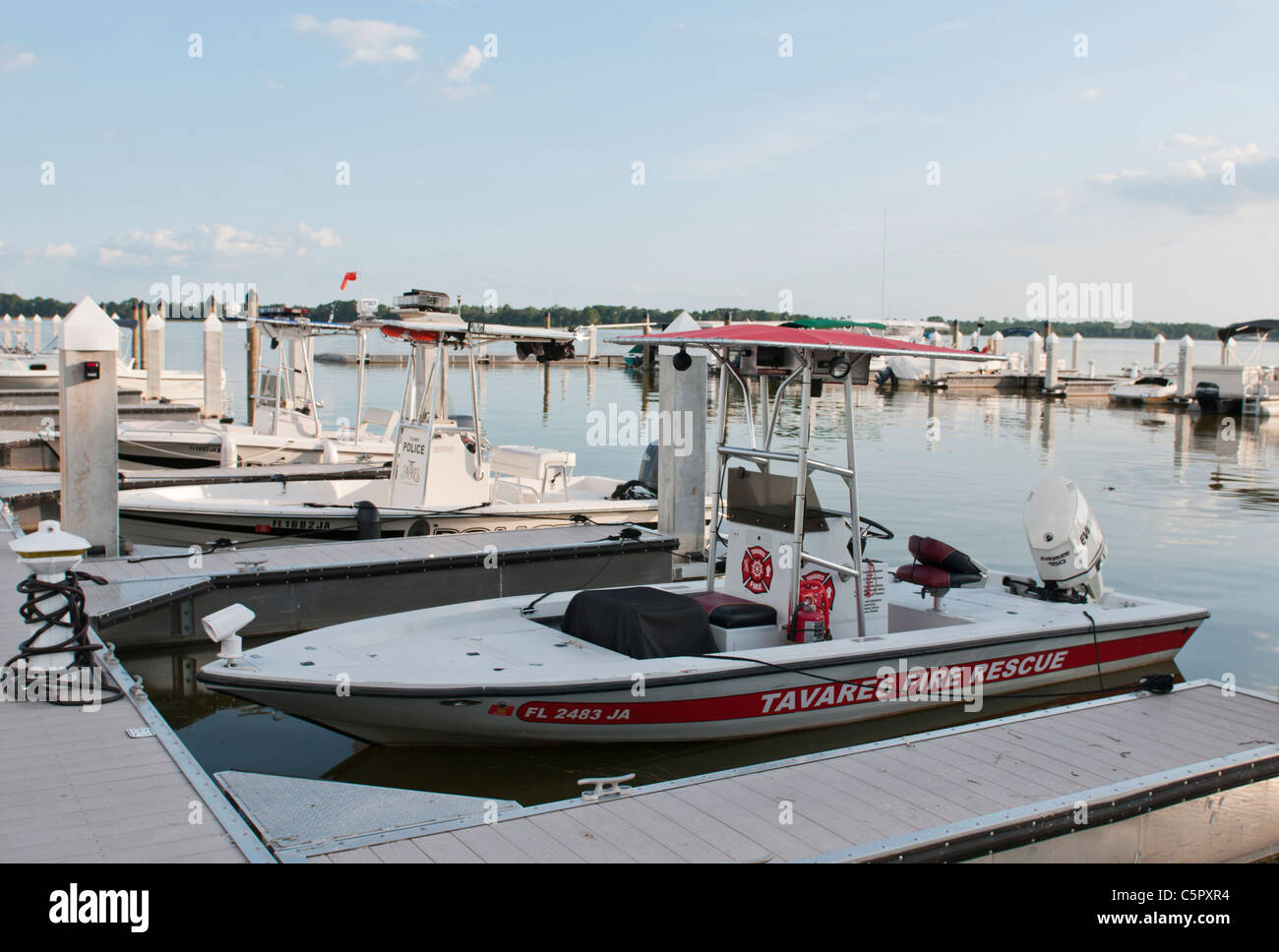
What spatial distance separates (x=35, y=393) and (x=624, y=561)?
2234 centimetres

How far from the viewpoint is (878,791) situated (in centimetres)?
529

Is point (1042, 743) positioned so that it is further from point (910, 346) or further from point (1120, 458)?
point (1120, 458)

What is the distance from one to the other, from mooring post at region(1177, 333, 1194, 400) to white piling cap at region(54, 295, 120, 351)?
42.3 m

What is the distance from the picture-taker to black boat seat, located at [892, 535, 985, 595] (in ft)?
28.1

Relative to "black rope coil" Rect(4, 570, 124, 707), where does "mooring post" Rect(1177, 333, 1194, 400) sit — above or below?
above

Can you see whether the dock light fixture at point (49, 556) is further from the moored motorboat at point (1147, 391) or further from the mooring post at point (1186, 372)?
the moored motorboat at point (1147, 391)

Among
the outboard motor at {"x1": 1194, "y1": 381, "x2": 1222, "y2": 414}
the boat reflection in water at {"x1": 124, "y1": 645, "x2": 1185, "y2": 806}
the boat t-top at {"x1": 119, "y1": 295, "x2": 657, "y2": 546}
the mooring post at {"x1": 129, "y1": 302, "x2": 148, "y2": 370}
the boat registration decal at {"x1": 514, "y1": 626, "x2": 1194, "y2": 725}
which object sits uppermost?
the mooring post at {"x1": 129, "y1": 302, "x2": 148, "y2": 370}

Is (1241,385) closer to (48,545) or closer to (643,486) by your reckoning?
(643,486)

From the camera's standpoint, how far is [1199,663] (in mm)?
10578

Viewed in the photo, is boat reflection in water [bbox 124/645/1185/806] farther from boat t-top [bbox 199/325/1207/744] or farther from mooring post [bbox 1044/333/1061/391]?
mooring post [bbox 1044/333/1061/391]

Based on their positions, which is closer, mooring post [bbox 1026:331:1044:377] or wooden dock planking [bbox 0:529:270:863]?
wooden dock planking [bbox 0:529:270:863]

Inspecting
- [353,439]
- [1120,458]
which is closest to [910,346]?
[353,439]

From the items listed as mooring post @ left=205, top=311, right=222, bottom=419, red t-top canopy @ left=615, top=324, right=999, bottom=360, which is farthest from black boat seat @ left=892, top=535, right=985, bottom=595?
mooring post @ left=205, top=311, right=222, bottom=419

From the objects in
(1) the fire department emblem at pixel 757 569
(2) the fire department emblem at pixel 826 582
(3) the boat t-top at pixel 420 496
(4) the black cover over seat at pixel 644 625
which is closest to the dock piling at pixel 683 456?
(3) the boat t-top at pixel 420 496
